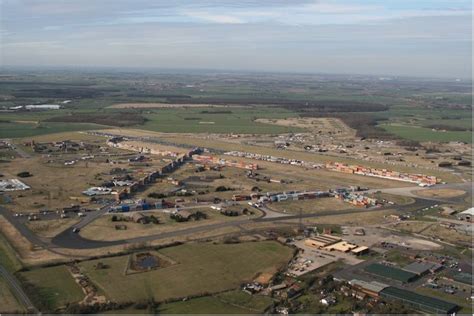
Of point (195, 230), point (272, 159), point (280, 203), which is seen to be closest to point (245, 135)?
point (272, 159)

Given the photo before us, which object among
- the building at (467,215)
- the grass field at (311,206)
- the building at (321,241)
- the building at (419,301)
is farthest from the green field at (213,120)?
the building at (419,301)

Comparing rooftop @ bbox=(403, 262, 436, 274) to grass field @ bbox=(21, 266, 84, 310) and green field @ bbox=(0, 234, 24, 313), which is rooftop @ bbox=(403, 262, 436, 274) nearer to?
grass field @ bbox=(21, 266, 84, 310)

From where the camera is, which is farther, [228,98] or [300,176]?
[228,98]

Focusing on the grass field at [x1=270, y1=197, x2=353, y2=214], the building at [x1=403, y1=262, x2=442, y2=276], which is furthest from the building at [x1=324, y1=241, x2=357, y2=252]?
the grass field at [x1=270, y1=197, x2=353, y2=214]

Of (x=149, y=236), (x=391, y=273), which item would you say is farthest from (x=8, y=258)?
(x=391, y=273)

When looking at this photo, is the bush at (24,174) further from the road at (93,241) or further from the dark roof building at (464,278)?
the dark roof building at (464,278)

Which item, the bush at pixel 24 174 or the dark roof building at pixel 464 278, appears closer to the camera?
the dark roof building at pixel 464 278

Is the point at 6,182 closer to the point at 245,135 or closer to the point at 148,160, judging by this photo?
the point at 148,160
